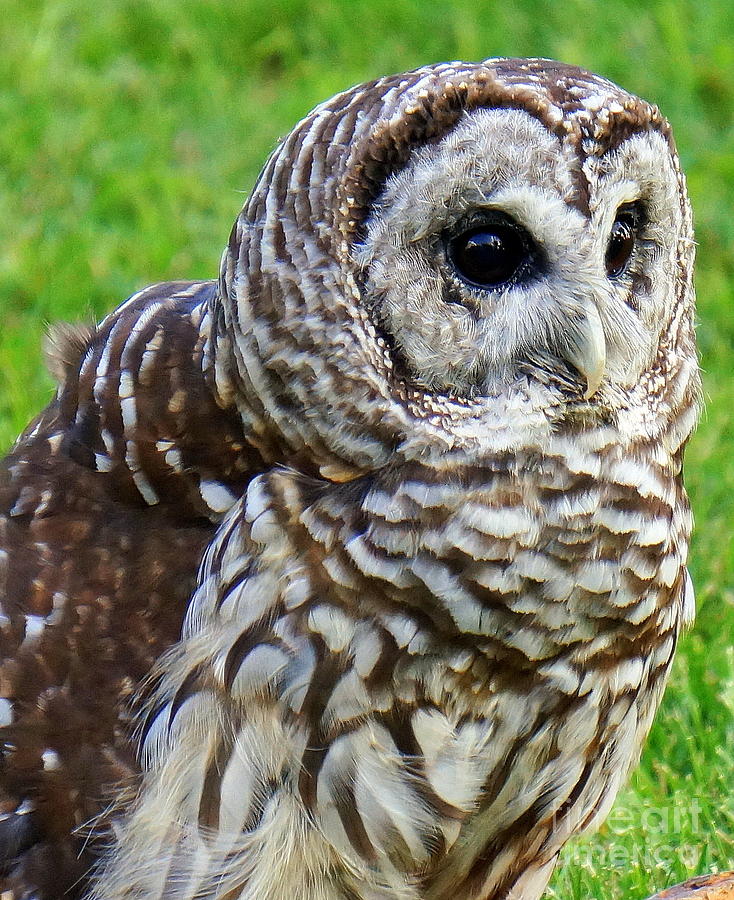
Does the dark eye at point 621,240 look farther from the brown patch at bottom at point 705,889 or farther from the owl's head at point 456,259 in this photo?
the brown patch at bottom at point 705,889

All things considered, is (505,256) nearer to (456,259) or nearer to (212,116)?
(456,259)

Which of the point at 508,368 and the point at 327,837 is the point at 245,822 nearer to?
the point at 327,837

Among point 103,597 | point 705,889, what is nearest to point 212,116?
point 103,597

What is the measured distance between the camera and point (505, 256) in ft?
7.27

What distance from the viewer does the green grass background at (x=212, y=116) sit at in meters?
4.64

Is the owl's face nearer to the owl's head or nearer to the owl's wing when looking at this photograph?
the owl's head

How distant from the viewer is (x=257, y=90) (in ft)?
19.5

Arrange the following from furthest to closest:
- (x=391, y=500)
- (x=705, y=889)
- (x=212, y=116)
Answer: (x=212, y=116) < (x=705, y=889) < (x=391, y=500)

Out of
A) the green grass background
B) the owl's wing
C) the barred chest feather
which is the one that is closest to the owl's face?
the barred chest feather

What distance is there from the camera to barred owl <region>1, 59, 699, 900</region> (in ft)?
7.26

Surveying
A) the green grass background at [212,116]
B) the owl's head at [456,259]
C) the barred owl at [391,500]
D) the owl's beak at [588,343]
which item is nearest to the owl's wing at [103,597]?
the barred owl at [391,500]

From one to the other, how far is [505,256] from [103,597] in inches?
33.8

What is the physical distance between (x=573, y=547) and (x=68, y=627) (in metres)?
0.83

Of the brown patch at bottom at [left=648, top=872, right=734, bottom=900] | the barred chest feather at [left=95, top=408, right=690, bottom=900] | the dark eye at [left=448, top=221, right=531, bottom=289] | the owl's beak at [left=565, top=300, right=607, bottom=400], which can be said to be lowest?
the brown patch at bottom at [left=648, top=872, right=734, bottom=900]
